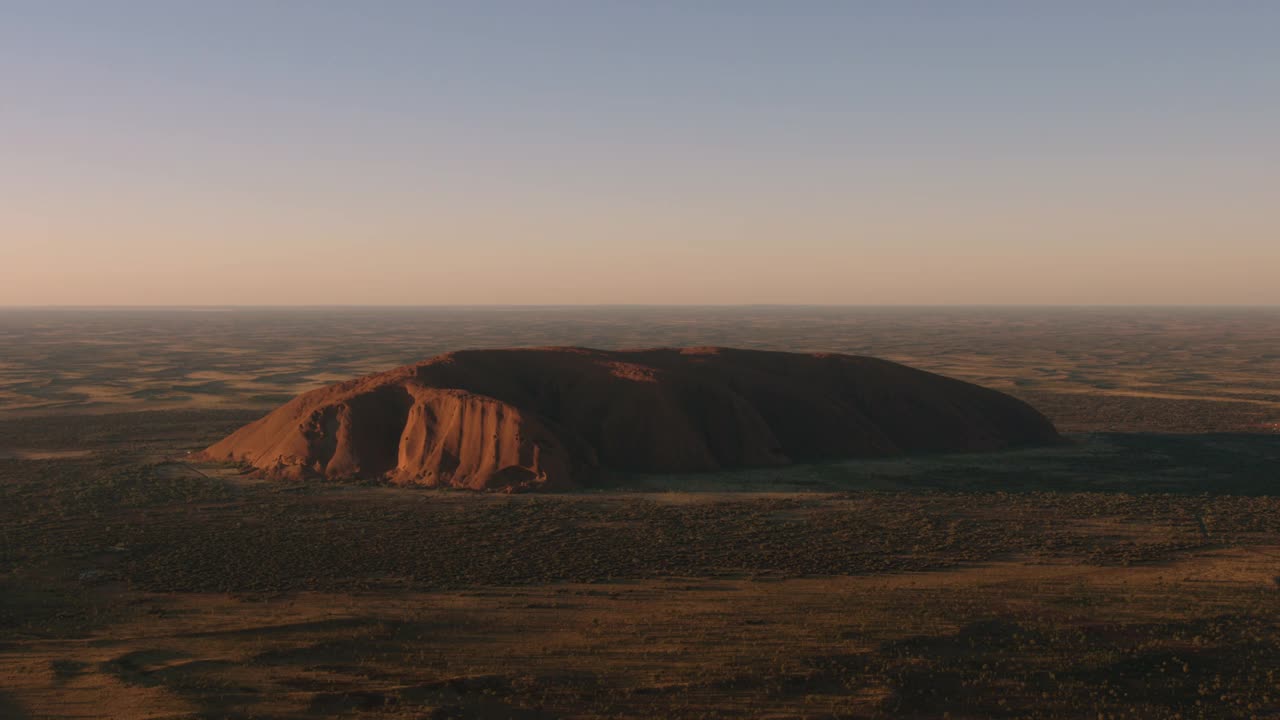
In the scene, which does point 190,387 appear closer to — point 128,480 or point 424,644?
point 128,480

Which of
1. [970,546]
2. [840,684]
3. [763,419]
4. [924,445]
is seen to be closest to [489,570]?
[840,684]

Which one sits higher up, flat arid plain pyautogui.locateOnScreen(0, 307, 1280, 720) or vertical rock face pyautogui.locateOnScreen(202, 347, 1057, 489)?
vertical rock face pyautogui.locateOnScreen(202, 347, 1057, 489)

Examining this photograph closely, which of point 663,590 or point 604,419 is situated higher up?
point 604,419

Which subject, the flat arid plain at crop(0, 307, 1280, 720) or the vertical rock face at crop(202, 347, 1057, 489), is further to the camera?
the vertical rock face at crop(202, 347, 1057, 489)

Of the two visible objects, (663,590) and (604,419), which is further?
(604,419)
